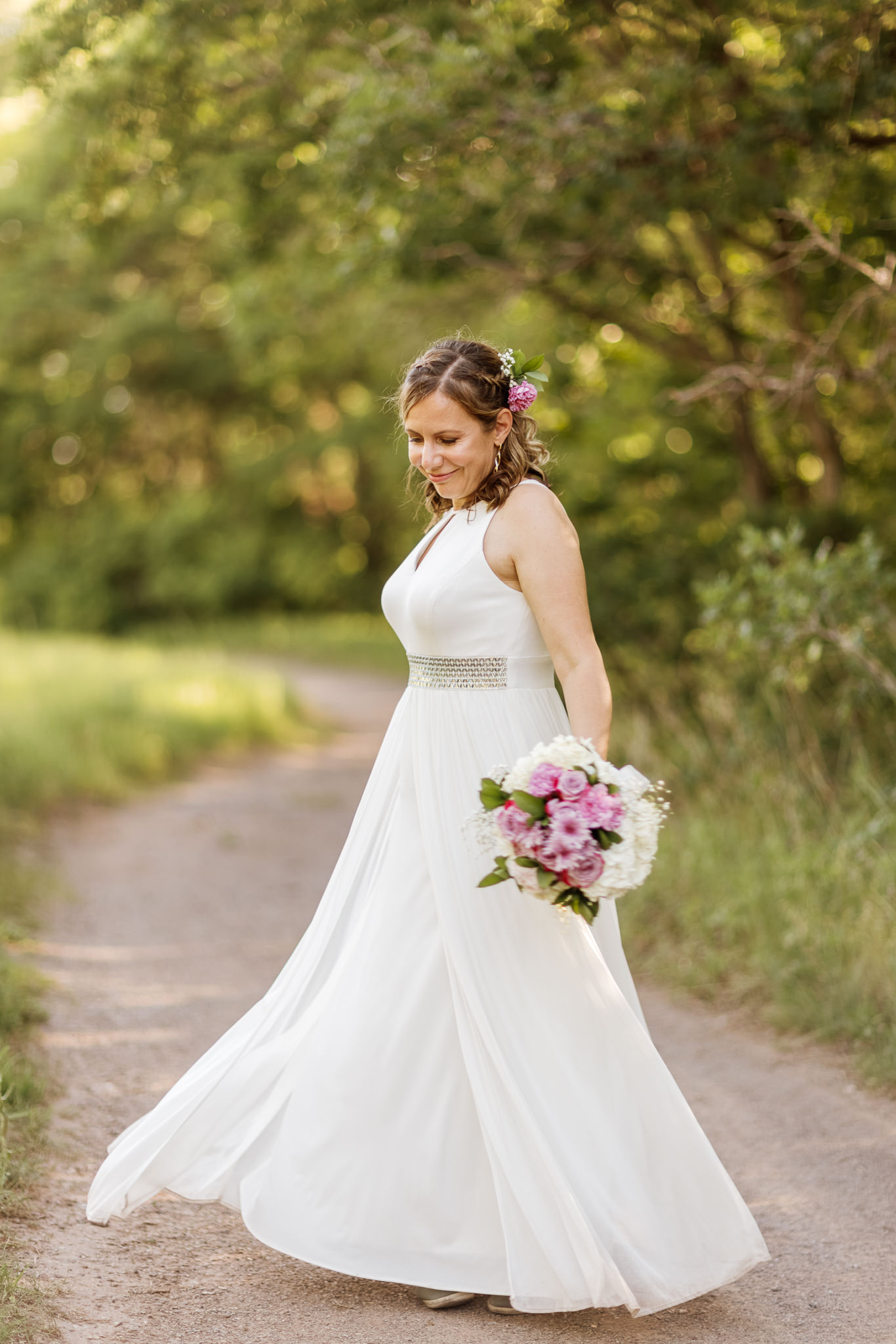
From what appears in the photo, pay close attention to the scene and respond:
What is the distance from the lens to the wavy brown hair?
3.22 m

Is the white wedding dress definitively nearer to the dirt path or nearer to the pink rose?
the dirt path

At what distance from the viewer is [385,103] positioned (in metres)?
6.83

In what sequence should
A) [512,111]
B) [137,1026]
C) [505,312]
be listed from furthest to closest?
1. [505,312]
2. [512,111]
3. [137,1026]

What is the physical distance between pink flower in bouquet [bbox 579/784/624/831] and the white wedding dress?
44cm

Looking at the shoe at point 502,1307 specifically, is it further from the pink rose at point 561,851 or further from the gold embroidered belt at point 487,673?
the gold embroidered belt at point 487,673

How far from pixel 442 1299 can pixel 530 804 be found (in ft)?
4.08

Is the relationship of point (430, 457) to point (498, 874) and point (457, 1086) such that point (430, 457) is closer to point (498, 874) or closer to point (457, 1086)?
point (498, 874)

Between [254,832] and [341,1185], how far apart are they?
6610 mm

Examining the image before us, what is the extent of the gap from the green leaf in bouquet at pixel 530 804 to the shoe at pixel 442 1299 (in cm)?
118

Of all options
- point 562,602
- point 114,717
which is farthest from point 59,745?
point 562,602

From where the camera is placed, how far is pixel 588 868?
2.77 m

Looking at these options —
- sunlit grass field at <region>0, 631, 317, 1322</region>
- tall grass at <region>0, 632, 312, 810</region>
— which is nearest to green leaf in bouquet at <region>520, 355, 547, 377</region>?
sunlit grass field at <region>0, 631, 317, 1322</region>

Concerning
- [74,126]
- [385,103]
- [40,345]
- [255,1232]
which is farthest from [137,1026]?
[40,345]

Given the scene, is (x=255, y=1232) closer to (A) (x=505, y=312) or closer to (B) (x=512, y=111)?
(B) (x=512, y=111)
